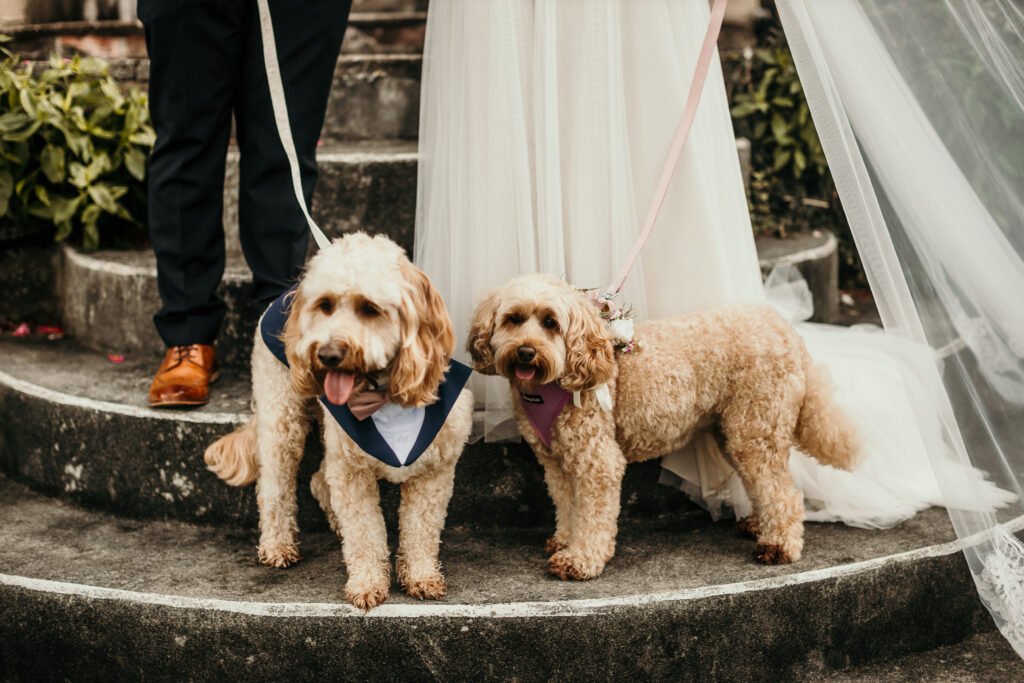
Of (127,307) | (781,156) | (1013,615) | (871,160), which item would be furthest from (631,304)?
(781,156)

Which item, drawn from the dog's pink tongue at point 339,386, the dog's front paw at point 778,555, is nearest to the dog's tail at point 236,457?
the dog's pink tongue at point 339,386

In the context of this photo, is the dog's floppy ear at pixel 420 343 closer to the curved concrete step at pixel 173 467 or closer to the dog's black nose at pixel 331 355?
the dog's black nose at pixel 331 355

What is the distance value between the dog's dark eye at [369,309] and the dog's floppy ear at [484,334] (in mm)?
415

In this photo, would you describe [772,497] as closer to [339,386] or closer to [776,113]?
[339,386]

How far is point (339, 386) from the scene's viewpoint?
2588 mm

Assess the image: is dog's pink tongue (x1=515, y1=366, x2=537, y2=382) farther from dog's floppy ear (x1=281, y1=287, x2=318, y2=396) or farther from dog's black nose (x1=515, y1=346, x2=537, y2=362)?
dog's floppy ear (x1=281, y1=287, x2=318, y2=396)

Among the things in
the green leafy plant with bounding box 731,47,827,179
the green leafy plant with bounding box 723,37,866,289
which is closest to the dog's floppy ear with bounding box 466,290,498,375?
the green leafy plant with bounding box 723,37,866,289

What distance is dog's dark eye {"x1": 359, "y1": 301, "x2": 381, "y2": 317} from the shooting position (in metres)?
2.56

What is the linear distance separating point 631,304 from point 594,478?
2.26 ft

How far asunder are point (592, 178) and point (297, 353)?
50.3 inches

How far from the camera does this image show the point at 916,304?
2.90 m

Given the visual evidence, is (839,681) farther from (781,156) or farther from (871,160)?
(781,156)

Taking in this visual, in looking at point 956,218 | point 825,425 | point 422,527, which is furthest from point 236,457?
point 956,218

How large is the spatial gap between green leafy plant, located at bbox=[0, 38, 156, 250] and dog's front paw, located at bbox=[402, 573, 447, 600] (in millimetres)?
2457
